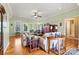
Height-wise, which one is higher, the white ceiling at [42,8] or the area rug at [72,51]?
the white ceiling at [42,8]

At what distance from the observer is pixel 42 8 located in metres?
2.27

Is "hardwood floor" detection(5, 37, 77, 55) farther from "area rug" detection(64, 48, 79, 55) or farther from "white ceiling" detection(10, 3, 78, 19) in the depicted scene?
"white ceiling" detection(10, 3, 78, 19)

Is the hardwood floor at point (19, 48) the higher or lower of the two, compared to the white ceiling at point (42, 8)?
lower

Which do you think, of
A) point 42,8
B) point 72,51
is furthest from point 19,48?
point 72,51

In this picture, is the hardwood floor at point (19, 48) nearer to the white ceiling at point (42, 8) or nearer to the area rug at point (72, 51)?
the area rug at point (72, 51)

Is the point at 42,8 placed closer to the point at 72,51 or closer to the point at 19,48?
the point at 19,48

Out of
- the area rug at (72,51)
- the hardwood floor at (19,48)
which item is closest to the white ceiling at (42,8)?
the hardwood floor at (19,48)

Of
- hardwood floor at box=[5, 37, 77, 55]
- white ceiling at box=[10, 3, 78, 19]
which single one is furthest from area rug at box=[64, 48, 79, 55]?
white ceiling at box=[10, 3, 78, 19]

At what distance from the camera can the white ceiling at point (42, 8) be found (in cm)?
225

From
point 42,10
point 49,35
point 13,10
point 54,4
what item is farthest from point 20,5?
point 49,35

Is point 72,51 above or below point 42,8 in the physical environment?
below

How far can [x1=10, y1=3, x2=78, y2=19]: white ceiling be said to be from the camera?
2246mm

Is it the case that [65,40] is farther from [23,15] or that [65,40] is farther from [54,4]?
[23,15]

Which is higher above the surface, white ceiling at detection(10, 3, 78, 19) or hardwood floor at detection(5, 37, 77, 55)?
white ceiling at detection(10, 3, 78, 19)
